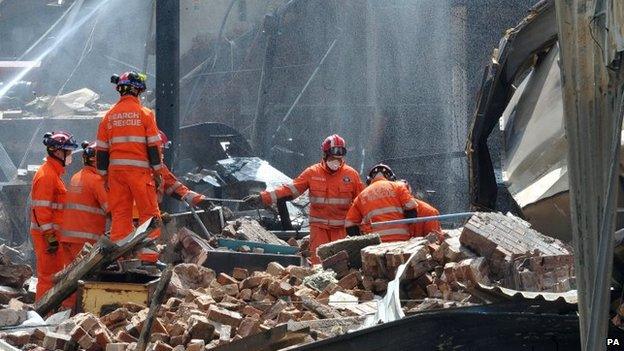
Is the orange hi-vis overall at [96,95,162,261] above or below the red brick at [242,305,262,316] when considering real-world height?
above

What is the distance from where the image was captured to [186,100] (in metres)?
25.8

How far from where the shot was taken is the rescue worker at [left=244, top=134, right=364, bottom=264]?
1230 cm

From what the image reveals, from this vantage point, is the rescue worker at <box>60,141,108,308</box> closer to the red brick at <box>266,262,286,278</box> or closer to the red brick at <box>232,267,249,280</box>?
the red brick at <box>232,267,249,280</box>

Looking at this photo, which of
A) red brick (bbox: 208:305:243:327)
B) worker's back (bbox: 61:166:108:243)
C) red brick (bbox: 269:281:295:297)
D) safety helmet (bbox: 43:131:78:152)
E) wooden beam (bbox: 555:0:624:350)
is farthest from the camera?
safety helmet (bbox: 43:131:78:152)

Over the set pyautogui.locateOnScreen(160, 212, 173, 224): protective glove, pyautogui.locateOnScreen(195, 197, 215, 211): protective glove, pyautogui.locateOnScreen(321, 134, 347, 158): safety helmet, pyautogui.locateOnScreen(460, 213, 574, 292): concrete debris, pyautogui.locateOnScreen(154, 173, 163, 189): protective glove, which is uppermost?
pyautogui.locateOnScreen(321, 134, 347, 158): safety helmet

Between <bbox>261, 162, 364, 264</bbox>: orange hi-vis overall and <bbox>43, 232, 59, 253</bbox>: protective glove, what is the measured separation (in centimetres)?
251

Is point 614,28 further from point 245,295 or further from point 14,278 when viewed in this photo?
point 14,278

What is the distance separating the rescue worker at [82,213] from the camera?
1143 cm

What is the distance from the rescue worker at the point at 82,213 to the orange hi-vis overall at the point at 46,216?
0.10 m

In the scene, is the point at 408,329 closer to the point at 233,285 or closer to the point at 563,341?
the point at 563,341

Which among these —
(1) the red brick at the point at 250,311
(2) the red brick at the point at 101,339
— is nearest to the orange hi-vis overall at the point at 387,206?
(1) the red brick at the point at 250,311

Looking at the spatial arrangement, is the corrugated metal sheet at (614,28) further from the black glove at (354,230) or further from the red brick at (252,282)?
the black glove at (354,230)

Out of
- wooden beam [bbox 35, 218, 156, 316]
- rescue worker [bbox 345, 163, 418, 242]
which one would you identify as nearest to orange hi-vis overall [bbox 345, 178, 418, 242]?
rescue worker [bbox 345, 163, 418, 242]

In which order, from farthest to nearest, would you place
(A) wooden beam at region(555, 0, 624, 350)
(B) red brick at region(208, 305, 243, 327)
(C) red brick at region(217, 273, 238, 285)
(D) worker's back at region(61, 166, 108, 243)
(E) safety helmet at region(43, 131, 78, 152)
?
(E) safety helmet at region(43, 131, 78, 152), (D) worker's back at region(61, 166, 108, 243), (C) red brick at region(217, 273, 238, 285), (B) red brick at region(208, 305, 243, 327), (A) wooden beam at region(555, 0, 624, 350)
